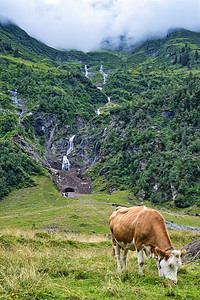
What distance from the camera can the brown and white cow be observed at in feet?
29.6

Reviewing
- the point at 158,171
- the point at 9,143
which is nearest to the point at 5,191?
the point at 9,143

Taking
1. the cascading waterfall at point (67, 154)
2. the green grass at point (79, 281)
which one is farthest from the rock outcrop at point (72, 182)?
the green grass at point (79, 281)

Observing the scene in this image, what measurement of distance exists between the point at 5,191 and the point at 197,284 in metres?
81.1

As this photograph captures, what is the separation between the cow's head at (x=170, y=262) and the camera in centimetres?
888

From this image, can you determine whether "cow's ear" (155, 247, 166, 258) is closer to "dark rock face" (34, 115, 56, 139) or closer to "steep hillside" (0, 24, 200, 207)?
"steep hillside" (0, 24, 200, 207)

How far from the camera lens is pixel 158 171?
9138 cm

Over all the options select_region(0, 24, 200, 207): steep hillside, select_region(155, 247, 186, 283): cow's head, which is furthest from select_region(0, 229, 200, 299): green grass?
select_region(0, 24, 200, 207): steep hillside

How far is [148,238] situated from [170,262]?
143cm

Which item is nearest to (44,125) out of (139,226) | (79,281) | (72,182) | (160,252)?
(72,182)

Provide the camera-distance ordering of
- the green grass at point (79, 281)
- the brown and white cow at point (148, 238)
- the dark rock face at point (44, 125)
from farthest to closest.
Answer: the dark rock face at point (44, 125), the brown and white cow at point (148, 238), the green grass at point (79, 281)

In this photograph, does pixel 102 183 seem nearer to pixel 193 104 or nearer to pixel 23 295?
pixel 193 104

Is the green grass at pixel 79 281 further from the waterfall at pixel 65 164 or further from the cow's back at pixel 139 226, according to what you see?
the waterfall at pixel 65 164

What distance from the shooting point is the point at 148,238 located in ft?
33.1

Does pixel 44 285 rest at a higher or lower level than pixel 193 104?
lower
